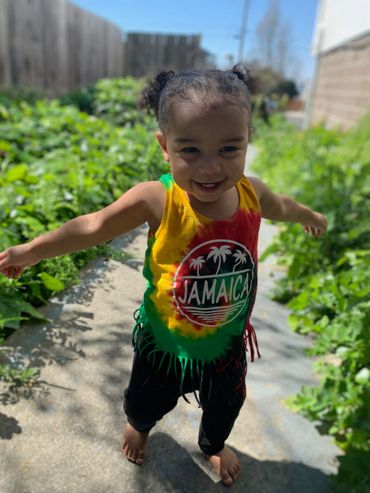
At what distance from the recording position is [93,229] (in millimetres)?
1463

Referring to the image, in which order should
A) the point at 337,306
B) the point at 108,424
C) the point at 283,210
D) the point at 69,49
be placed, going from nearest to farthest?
the point at 283,210, the point at 108,424, the point at 337,306, the point at 69,49

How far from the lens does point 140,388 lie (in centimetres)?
169

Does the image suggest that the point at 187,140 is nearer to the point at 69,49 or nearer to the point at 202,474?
the point at 202,474

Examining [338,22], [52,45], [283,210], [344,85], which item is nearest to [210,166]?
[283,210]

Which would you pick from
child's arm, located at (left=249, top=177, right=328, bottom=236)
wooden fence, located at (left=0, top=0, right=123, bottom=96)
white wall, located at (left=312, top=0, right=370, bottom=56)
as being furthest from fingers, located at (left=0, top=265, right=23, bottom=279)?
white wall, located at (left=312, top=0, right=370, bottom=56)

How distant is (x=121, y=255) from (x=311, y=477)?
1.69m

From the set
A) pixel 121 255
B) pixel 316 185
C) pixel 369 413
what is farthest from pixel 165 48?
pixel 369 413

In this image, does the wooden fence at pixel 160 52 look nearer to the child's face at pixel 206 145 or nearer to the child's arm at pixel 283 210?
the child's arm at pixel 283 210

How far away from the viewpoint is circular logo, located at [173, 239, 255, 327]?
4.66ft

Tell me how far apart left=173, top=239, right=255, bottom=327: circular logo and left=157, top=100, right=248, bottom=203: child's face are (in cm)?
19

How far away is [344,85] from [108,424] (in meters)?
10.2

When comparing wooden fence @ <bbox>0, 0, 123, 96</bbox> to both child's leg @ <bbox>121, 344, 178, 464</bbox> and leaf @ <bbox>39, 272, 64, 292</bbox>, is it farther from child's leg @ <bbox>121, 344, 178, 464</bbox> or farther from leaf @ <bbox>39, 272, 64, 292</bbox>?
child's leg @ <bbox>121, 344, 178, 464</bbox>

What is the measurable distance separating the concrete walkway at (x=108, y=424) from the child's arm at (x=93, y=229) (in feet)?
2.50

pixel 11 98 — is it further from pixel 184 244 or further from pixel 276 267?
pixel 184 244
